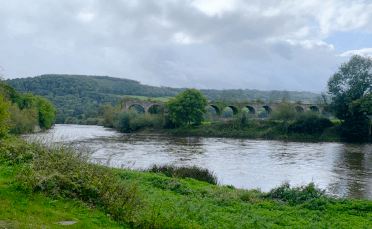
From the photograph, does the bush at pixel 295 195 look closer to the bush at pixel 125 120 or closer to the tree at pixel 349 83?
the tree at pixel 349 83

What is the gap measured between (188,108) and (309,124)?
22.7 metres

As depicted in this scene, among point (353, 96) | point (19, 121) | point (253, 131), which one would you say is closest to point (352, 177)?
point (353, 96)

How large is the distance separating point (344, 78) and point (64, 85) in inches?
4390

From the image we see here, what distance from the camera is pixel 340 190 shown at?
52.4ft

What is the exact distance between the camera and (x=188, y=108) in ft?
209

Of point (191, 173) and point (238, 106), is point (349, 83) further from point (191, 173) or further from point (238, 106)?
point (191, 173)

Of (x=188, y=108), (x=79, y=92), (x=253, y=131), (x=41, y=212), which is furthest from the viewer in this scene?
(x=79, y=92)

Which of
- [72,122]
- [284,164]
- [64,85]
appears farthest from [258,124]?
[64,85]

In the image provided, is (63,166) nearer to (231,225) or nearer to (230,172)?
(231,225)

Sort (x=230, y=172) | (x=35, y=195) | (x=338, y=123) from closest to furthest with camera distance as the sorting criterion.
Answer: (x=35, y=195) → (x=230, y=172) → (x=338, y=123)

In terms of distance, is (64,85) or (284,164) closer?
(284,164)

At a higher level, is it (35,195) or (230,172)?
(35,195)

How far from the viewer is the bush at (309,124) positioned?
55.0 m

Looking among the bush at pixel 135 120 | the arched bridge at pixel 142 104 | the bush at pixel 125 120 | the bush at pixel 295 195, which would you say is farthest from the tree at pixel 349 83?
the bush at pixel 295 195
